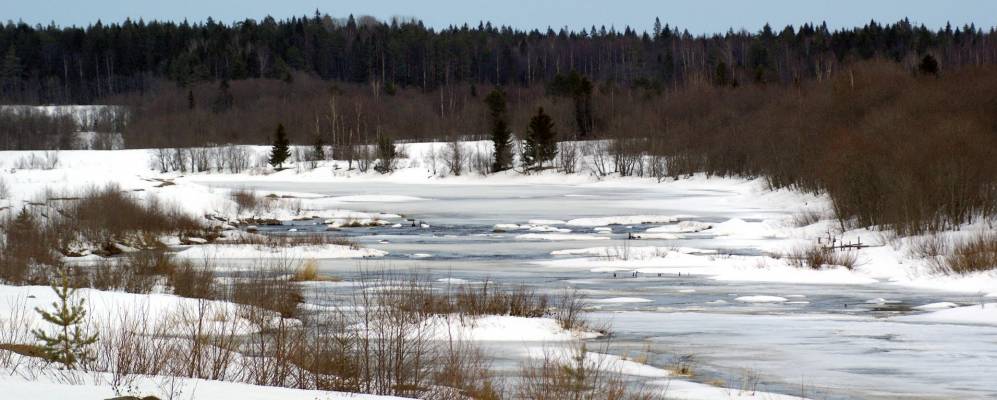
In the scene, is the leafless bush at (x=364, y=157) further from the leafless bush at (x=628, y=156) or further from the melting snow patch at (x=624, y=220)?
the melting snow patch at (x=624, y=220)

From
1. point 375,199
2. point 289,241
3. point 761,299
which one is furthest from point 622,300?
point 375,199

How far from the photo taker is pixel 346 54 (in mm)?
170250

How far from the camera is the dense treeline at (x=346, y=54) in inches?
6166

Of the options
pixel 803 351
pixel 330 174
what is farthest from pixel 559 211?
pixel 330 174

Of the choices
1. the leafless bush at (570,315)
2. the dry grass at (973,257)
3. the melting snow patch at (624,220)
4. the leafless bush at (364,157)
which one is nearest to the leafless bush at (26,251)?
the leafless bush at (570,315)

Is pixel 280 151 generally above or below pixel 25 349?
below

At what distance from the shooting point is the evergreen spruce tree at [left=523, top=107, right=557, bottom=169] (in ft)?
298

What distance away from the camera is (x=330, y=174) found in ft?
319

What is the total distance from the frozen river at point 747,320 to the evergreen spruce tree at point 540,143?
49683 mm

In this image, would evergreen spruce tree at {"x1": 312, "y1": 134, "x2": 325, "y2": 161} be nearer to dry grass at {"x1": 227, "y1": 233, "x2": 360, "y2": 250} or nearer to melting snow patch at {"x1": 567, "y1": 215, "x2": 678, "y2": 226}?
melting snow patch at {"x1": 567, "y1": 215, "x2": 678, "y2": 226}

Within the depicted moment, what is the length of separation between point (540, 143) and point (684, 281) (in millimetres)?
67722

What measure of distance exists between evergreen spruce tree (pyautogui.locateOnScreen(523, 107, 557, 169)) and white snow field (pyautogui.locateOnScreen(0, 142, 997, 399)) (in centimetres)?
3211

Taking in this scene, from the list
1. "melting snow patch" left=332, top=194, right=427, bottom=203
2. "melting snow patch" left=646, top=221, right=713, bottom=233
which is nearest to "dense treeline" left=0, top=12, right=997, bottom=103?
"melting snow patch" left=332, top=194, right=427, bottom=203

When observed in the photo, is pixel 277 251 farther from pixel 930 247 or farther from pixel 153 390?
pixel 153 390
